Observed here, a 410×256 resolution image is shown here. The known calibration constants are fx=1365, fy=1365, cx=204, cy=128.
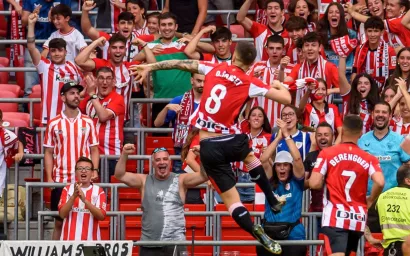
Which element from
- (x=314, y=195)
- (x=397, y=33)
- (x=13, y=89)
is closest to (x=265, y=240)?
(x=314, y=195)

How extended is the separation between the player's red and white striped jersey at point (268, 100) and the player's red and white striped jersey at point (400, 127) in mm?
1667

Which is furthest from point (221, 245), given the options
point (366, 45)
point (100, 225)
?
point (366, 45)

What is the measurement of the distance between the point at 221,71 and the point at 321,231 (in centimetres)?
220

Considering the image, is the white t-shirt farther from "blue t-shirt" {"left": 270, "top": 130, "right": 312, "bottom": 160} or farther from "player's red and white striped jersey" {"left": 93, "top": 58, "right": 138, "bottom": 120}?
"blue t-shirt" {"left": 270, "top": 130, "right": 312, "bottom": 160}

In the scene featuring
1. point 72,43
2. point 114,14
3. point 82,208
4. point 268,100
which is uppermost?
point 114,14

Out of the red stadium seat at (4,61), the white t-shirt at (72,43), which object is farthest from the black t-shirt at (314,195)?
the red stadium seat at (4,61)

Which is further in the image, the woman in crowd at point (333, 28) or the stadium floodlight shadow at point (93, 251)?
the woman in crowd at point (333, 28)

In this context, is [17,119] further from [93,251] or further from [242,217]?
[242,217]

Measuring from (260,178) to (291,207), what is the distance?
2.91 feet

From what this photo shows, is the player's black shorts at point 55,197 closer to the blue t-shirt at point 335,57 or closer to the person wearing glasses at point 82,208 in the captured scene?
the person wearing glasses at point 82,208

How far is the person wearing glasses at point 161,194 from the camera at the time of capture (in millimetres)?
15758

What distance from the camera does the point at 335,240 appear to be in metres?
14.6

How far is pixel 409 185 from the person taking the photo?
48.4 feet

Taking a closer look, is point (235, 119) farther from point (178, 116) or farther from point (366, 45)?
point (366, 45)
